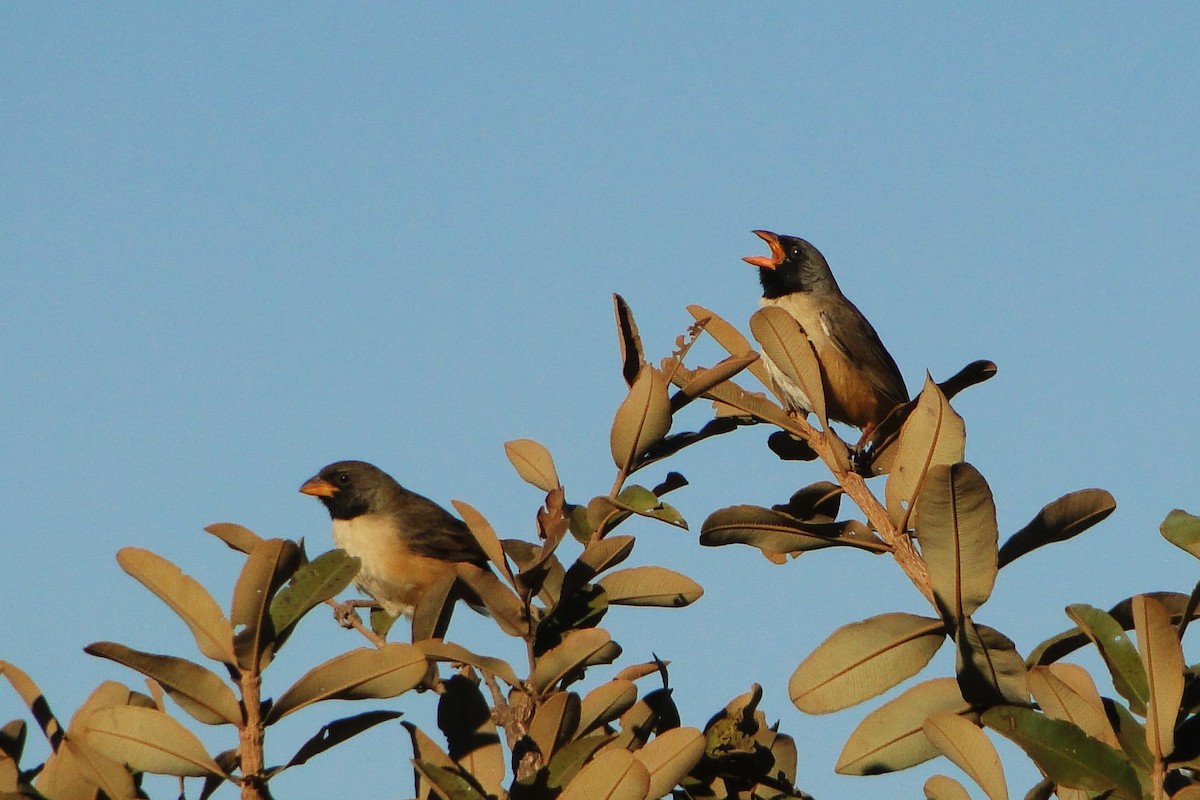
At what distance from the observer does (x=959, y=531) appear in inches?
96.3

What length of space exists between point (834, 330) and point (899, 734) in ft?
18.3

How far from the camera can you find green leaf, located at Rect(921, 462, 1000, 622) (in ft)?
7.95

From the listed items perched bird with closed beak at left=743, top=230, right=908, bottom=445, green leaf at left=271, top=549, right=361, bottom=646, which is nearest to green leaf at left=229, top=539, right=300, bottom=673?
green leaf at left=271, top=549, right=361, bottom=646

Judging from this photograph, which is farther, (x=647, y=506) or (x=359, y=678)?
(x=647, y=506)

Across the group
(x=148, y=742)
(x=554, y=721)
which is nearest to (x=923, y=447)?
(x=554, y=721)

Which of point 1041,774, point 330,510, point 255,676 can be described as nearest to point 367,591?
point 330,510

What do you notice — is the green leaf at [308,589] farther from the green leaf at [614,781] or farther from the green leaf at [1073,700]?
the green leaf at [1073,700]

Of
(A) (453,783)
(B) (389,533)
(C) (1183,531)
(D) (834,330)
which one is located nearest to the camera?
(A) (453,783)

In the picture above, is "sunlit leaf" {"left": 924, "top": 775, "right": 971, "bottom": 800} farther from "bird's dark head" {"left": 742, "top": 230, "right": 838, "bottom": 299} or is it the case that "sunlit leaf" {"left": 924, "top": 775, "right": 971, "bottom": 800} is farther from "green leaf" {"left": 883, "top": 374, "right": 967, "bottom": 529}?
"bird's dark head" {"left": 742, "top": 230, "right": 838, "bottom": 299}

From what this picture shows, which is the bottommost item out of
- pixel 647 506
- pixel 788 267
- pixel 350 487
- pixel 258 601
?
pixel 258 601

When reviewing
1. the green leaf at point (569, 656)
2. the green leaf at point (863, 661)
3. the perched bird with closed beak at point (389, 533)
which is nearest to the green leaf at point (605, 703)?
the green leaf at point (569, 656)

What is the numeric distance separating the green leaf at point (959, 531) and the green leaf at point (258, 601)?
47.1 inches

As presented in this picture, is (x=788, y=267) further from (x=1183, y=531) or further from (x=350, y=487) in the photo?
(x=1183, y=531)

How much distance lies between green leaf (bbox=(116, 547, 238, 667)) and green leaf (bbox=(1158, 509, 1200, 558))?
1.80 meters
